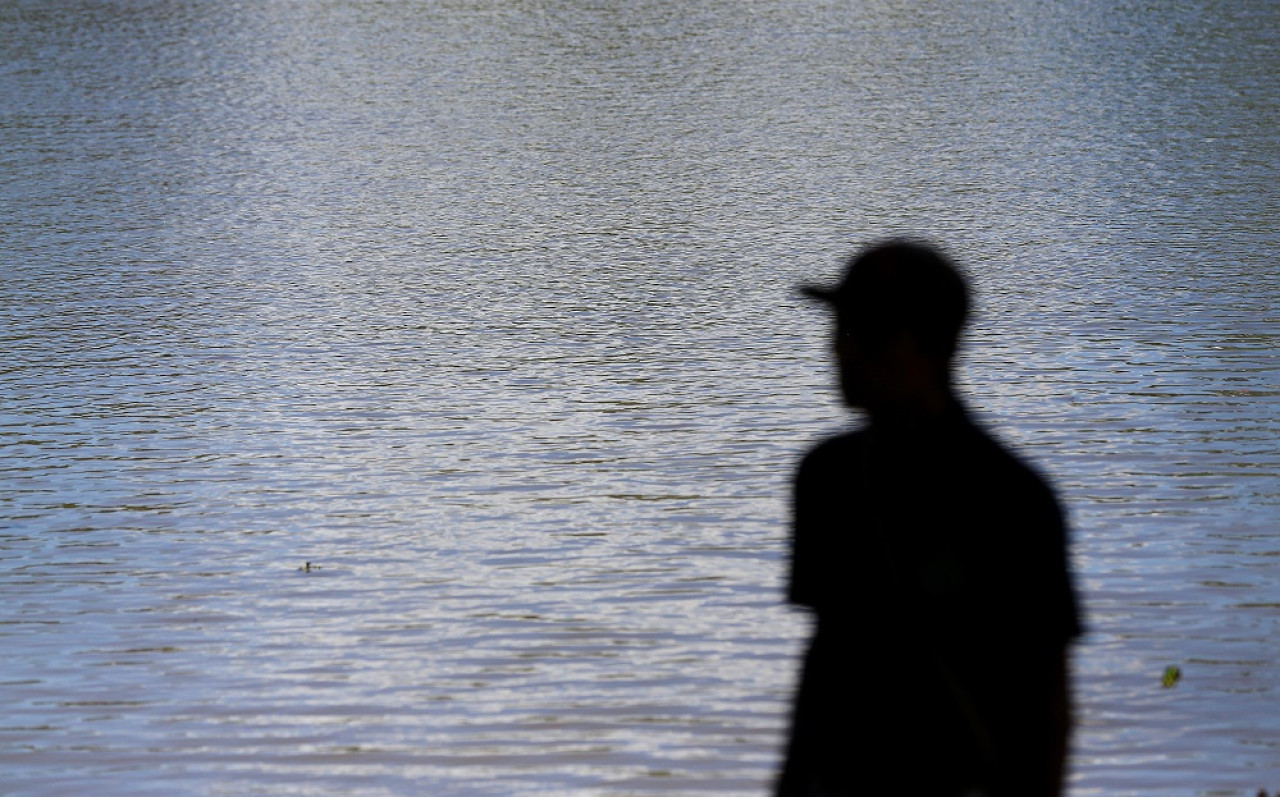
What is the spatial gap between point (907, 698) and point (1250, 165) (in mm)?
18762

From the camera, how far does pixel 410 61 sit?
104 feet

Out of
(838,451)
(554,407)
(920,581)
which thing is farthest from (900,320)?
(554,407)

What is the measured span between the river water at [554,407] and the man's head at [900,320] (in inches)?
143

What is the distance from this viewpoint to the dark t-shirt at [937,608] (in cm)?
303

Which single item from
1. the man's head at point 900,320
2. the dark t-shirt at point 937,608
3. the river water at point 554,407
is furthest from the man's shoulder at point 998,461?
the river water at point 554,407

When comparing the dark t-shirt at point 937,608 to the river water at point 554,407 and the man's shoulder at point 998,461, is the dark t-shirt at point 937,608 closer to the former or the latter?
the man's shoulder at point 998,461

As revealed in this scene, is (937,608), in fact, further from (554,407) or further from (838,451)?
(554,407)

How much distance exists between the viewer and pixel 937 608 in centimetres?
305

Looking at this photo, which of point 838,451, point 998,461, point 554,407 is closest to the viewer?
A: point 998,461

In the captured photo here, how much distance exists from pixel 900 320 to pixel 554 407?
29.2 feet

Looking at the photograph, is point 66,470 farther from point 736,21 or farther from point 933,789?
point 736,21

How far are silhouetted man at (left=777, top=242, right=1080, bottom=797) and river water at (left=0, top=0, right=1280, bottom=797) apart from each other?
3.51 meters

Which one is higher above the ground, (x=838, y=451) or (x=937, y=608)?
(x=838, y=451)

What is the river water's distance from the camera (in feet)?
24.1
